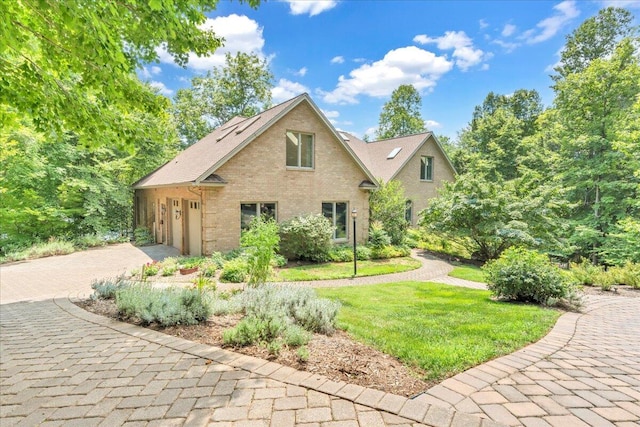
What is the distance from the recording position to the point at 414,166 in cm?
2173

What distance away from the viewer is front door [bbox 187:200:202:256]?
1270 cm

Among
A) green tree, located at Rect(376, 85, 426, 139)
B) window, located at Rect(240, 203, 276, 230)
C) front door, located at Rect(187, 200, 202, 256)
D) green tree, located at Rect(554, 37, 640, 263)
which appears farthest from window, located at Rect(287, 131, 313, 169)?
green tree, located at Rect(376, 85, 426, 139)

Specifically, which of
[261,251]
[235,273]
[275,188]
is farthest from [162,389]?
[275,188]

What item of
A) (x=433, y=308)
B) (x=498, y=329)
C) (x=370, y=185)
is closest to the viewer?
(x=498, y=329)

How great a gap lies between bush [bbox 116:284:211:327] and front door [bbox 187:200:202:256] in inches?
277

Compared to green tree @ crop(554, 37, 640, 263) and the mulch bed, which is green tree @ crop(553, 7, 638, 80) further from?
the mulch bed

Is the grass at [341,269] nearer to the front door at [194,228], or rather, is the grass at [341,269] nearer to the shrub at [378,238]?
the shrub at [378,238]

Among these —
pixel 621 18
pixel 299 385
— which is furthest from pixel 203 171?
pixel 621 18

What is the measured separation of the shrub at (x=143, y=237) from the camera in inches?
695

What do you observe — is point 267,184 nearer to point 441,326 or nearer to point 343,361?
point 441,326

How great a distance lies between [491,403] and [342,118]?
138 feet

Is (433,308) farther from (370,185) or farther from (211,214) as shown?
(370,185)

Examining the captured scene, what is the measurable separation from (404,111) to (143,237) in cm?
3454

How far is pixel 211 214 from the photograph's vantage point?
39.6 feet
